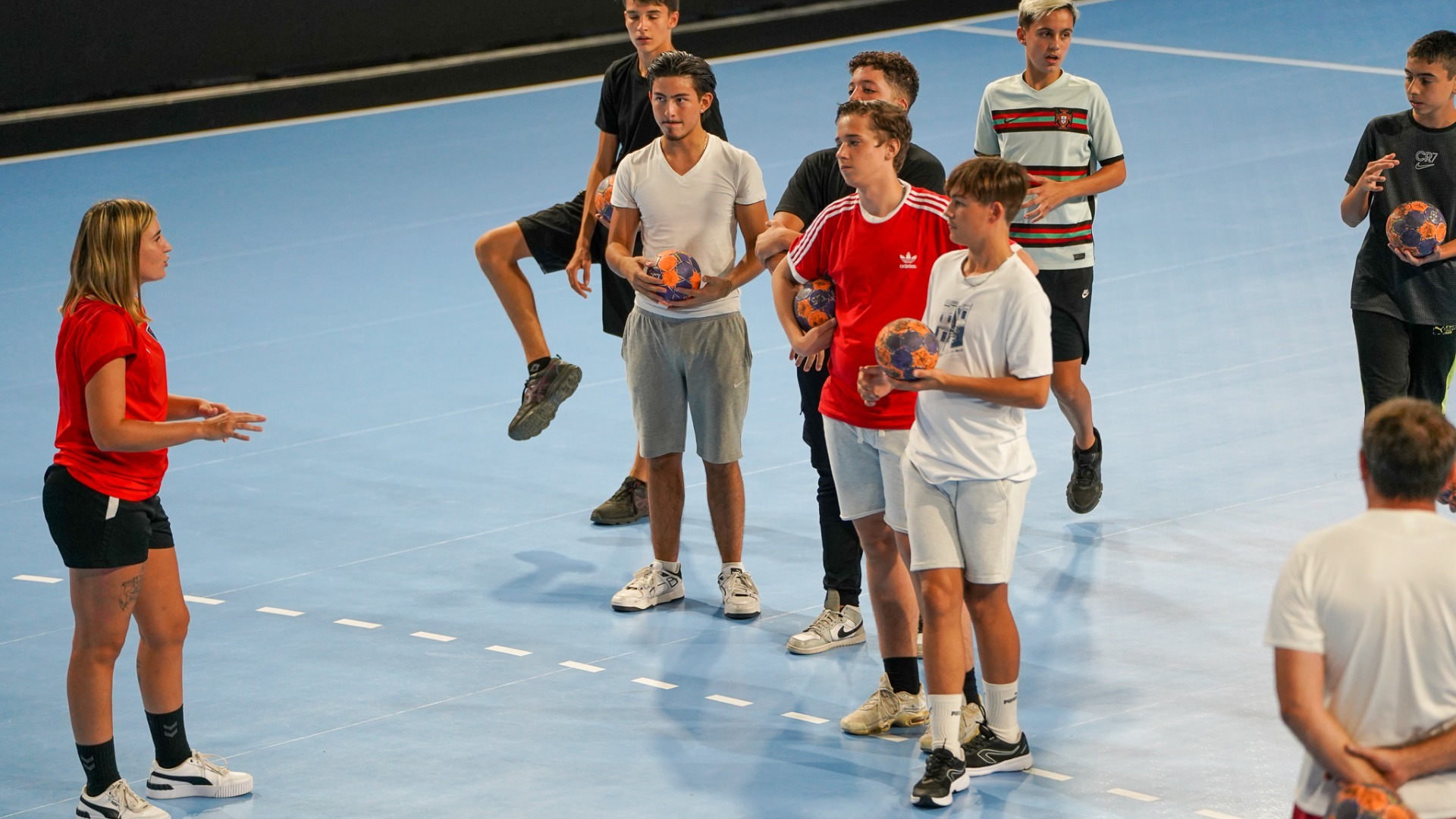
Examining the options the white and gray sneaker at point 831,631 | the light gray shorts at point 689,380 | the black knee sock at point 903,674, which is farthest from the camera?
the light gray shorts at point 689,380

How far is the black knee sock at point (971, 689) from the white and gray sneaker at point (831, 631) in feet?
2.88

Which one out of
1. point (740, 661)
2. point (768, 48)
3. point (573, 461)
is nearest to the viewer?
point (740, 661)

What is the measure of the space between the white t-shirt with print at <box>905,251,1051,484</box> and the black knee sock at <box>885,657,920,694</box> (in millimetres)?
935

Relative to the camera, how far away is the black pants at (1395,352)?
6789mm

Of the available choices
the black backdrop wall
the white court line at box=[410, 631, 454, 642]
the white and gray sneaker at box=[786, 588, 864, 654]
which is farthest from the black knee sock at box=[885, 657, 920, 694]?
the black backdrop wall

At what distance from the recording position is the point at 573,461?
8844 millimetres

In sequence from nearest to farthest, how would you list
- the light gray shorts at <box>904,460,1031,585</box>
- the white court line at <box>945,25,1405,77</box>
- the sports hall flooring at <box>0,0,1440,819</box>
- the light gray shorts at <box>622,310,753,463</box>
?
1. the light gray shorts at <box>904,460,1031,585</box>
2. the sports hall flooring at <box>0,0,1440,819</box>
3. the light gray shorts at <box>622,310,753,463</box>
4. the white court line at <box>945,25,1405,77</box>

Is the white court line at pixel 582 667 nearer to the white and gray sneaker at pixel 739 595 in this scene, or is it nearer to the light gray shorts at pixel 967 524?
the white and gray sneaker at pixel 739 595

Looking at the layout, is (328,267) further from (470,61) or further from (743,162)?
(470,61)

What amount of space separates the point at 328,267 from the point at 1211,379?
249 inches

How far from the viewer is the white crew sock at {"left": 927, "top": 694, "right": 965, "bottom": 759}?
530 cm

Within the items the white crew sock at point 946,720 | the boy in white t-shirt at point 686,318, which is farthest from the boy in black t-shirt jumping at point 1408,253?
the white crew sock at point 946,720

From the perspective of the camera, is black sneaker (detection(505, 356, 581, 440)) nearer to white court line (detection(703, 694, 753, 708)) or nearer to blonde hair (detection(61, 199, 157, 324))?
white court line (detection(703, 694, 753, 708))

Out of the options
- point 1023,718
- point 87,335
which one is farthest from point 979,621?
point 87,335
